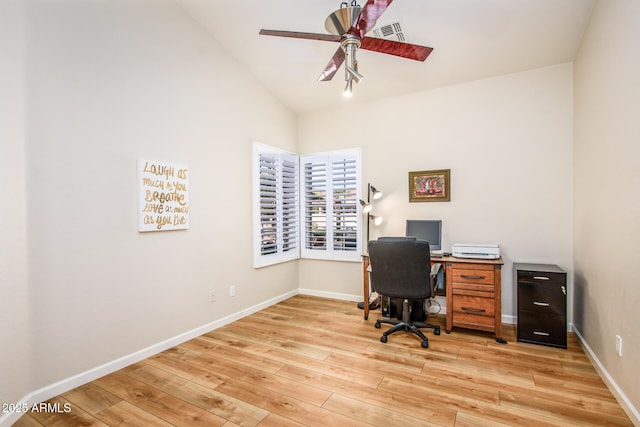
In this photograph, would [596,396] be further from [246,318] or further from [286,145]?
[286,145]

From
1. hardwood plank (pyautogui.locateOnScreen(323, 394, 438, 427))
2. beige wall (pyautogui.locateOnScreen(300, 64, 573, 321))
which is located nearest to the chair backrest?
beige wall (pyautogui.locateOnScreen(300, 64, 573, 321))

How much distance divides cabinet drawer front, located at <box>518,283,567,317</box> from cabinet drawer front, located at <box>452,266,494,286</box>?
0.85 feet

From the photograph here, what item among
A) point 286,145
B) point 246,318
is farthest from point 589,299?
point 286,145

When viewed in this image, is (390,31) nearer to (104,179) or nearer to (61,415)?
(104,179)

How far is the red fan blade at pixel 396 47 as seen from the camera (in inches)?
90.1

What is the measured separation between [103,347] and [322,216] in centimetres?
294

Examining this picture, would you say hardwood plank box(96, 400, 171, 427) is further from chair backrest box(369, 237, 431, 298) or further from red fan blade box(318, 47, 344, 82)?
red fan blade box(318, 47, 344, 82)

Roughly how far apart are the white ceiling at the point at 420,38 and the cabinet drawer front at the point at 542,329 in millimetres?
2564

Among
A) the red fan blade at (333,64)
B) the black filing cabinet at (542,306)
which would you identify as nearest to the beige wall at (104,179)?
the red fan blade at (333,64)

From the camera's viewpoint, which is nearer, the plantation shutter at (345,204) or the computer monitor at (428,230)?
the computer monitor at (428,230)

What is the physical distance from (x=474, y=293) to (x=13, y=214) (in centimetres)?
374

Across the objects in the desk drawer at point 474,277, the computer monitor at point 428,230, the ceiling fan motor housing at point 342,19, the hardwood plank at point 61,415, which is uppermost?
the ceiling fan motor housing at point 342,19

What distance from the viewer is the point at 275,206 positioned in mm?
4207

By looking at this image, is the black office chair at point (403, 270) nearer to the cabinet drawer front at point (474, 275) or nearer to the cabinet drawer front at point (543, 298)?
the cabinet drawer front at point (474, 275)
